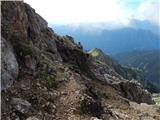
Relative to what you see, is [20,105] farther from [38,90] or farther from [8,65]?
[8,65]

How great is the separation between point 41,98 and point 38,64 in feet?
15.9

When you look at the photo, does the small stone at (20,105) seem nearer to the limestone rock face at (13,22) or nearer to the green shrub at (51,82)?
the green shrub at (51,82)

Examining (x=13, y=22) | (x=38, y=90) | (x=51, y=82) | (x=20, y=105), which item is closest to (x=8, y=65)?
(x=38, y=90)

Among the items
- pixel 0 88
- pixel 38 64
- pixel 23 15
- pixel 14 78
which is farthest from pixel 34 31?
pixel 0 88

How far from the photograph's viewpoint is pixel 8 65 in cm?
2880

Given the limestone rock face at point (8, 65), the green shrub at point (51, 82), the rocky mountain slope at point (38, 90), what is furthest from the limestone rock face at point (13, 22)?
the green shrub at point (51, 82)

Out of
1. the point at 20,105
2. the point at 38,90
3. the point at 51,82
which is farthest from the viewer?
the point at 51,82

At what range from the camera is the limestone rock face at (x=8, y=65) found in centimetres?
2775

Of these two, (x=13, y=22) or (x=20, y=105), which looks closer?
(x=20, y=105)

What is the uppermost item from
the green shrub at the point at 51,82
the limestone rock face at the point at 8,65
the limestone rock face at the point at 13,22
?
the limestone rock face at the point at 13,22

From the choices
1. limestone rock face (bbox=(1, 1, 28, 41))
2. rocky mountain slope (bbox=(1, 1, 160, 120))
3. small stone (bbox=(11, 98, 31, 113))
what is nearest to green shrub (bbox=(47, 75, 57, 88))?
rocky mountain slope (bbox=(1, 1, 160, 120))

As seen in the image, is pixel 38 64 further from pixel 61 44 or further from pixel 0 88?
pixel 61 44

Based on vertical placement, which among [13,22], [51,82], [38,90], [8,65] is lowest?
[38,90]

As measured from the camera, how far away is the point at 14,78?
29.0 meters
